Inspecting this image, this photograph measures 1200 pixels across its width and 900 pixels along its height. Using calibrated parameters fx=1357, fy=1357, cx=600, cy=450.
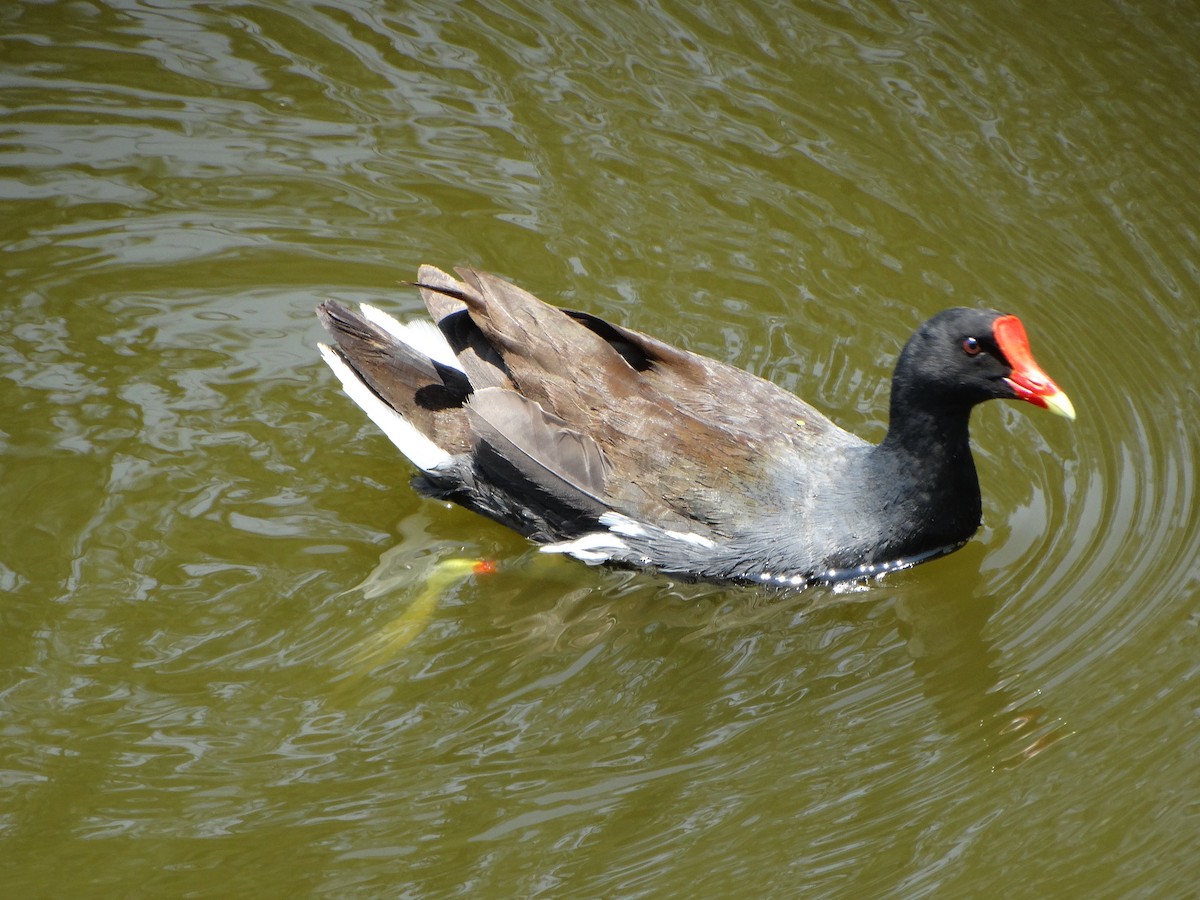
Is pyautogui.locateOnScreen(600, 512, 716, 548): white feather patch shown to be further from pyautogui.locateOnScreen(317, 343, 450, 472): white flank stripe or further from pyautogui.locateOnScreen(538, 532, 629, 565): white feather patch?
pyautogui.locateOnScreen(317, 343, 450, 472): white flank stripe

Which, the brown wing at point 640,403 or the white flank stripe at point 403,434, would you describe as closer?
the brown wing at point 640,403

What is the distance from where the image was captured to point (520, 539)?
14.0 ft

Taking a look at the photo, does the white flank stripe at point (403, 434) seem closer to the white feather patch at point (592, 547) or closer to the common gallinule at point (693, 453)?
the common gallinule at point (693, 453)

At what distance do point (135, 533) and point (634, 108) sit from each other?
111 inches

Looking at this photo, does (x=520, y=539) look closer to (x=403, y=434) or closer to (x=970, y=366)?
(x=403, y=434)

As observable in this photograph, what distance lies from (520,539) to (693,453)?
2.33ft

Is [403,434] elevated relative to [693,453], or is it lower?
lower

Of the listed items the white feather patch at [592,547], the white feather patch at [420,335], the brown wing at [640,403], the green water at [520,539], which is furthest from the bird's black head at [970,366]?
the white feather patch at [420,335]

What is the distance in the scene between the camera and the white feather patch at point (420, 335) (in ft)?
13.9

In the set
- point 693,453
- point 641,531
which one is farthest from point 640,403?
point 641,531

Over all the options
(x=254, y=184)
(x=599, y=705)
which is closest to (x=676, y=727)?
(x=599, y=705)

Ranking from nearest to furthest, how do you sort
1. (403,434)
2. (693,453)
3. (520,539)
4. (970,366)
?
(970,366)
(693,453)
(403,434)
(520,539)

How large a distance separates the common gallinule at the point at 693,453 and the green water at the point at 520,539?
147 mm

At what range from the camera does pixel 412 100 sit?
225 inches
